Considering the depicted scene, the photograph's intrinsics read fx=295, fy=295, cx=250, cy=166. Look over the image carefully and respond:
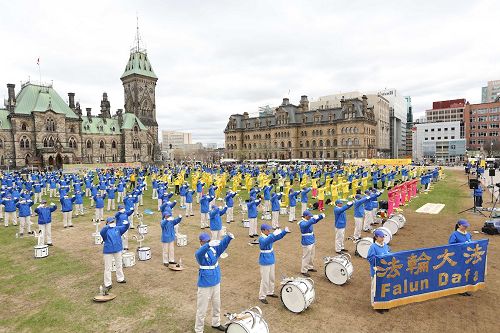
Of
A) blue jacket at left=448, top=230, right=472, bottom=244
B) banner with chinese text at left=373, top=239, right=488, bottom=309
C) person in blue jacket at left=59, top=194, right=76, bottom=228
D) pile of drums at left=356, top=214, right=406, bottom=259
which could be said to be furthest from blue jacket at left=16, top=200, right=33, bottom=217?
blue jacket at left=448, top=230, right=472, bottom=244

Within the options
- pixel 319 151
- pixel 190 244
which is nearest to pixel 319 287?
pixel 190 244

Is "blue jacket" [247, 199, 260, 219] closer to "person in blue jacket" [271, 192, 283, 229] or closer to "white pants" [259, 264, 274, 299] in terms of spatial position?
"person in blue jacket" [271, 192, 283, 229]

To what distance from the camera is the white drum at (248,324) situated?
606 cm

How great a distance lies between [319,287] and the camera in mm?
9359

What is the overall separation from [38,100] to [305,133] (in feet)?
236

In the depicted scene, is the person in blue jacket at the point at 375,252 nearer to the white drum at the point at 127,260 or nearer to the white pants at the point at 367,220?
the white pants at the point at 367,220

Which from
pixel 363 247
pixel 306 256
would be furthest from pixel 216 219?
pixel 363 247

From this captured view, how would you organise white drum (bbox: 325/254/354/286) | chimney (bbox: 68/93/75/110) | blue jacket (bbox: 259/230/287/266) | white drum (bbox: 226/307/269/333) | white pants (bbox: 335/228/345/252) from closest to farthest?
1. white drum (bbox: 226/307/269/333)
2. blue jacket (bbox: 259/230/287/266)
3. white drum (bbox: 325/254/354/286)
4. white pants (bbox: 335/228/345/252)
5. chimney (bbox: 68/93/75/110)

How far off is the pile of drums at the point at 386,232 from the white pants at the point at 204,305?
610 cm

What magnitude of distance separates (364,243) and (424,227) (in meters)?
6.99

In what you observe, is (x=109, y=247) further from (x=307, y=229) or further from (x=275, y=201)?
(x=275, y=201)

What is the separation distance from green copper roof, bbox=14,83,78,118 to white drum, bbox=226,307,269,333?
263ft

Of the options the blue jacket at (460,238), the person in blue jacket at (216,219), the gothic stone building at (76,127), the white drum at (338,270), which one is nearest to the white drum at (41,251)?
the person in blue jacket at (216,219)

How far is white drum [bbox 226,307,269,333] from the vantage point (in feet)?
19.9
